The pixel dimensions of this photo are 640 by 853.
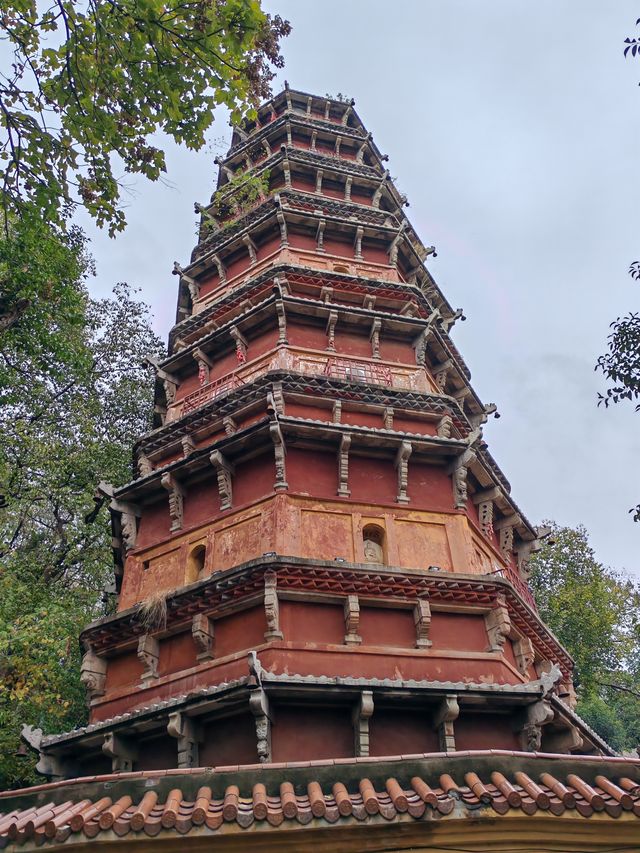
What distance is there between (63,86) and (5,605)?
10.7 metres

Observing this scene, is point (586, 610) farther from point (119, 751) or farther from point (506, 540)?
point (119, 751)

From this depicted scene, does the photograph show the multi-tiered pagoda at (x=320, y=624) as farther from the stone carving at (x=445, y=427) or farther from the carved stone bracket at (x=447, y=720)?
the stone carving at (x=445, y=427)

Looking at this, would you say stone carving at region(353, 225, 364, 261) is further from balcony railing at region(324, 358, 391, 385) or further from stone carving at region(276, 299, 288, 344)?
balcony railing at region(324, 358, 391, 385)

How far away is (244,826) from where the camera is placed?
5.92m

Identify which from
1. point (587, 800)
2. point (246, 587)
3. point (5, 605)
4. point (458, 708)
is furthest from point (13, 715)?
point (587, 800)

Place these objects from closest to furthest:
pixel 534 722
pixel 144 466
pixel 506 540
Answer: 1. pixel 534 722
2. pixel 144 466
3. pixel 506 540

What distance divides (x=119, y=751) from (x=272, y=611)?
2.87 meters

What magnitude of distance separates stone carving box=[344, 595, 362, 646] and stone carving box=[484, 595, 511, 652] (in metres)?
2.12

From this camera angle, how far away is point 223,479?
11.7 metres

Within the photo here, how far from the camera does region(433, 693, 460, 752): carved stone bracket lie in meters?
8.84

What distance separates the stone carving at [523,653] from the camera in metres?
11.1

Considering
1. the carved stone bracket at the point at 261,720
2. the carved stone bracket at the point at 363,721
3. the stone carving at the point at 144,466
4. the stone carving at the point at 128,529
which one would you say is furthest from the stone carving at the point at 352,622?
the stone carving at the point at 144,466

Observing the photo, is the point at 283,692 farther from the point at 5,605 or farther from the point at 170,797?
the point at 5,605

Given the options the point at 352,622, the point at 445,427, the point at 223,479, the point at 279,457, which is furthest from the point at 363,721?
the point at 445,427
